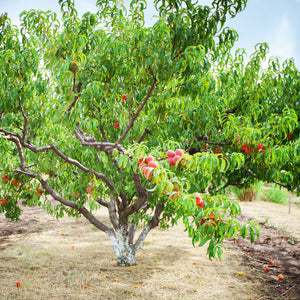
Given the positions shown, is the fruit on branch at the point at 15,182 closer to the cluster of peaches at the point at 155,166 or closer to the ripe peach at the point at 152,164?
the cluster of peaches at the point at 155,166

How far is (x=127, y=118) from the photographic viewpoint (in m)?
4.37

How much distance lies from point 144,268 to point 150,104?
9.84ft

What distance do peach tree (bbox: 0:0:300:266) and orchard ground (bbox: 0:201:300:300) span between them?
0.77 m

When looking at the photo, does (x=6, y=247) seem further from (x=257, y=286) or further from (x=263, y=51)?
(x=263, y=51)

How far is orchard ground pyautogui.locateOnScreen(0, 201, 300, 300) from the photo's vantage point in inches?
173

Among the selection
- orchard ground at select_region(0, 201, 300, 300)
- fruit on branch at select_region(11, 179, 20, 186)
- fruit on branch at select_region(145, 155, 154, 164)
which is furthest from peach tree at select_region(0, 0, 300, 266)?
orchard ground at select_region(0, 201, 300, 300)

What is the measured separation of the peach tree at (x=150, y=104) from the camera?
2.68 meters

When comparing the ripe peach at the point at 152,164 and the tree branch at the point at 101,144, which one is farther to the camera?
the tree branch at the point at 101,144

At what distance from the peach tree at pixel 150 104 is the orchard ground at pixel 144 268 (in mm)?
769

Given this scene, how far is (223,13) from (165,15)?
628 mm

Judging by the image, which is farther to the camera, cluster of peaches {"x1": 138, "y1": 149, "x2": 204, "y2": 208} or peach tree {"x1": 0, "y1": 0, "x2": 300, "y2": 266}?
peach tree {"x1": 0, "y1": 0, "x2": 300, "y2": 266}

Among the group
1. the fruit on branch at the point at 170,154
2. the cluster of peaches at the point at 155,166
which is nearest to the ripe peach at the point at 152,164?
the cluster of peaches at the point at 155,166

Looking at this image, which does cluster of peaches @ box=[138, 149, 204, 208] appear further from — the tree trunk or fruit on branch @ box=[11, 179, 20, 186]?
fruit on branch @ box=[11, 179, 20, 186]

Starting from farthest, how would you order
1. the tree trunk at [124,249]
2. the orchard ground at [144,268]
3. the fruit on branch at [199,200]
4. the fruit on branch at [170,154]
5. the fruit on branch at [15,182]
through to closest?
1. the fruit on branch at [15,182]
2. the tree trunk at [124,249]
3. the orchard ground at [144,268]
4. the fruit on branch at [170,154]
5. the fruit on branch at [199,200]
